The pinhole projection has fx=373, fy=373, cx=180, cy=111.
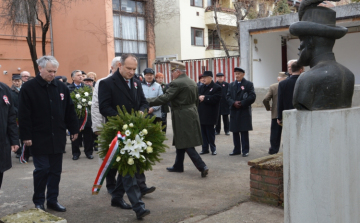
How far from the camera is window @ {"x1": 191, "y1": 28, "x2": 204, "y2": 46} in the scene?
28984 mm

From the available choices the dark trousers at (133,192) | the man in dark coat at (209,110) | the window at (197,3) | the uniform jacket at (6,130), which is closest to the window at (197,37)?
the window at (197,3)

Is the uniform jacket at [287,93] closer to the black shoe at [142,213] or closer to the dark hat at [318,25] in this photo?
the dark hat at [318,25]

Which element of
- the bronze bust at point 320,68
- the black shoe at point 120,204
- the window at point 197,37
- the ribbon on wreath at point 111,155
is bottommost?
the black shoe at point 120,204

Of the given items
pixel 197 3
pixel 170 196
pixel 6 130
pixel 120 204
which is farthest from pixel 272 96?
pixel 197 3

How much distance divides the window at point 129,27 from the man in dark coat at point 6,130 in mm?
20049

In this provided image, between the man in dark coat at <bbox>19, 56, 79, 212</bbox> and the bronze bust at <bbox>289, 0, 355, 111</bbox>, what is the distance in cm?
318

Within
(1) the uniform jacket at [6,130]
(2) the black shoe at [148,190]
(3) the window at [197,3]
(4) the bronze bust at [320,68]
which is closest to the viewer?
(4) the bronze bust at [320,68]

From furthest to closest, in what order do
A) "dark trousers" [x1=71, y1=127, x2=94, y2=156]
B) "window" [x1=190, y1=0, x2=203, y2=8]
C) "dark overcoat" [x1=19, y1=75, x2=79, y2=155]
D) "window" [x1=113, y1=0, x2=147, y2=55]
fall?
"window" [x1=190, y1=0, x2=203, y2=8]
"window" [x1=113, y1=0, x2=147, y2=55]
"dark trousers" [x1=71, y1=127, x2=94, y2=156]
"dark overcoat" [x1=19, y1=75, x2=79, y2=155]

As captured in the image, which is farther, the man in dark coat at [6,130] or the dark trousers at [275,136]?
the dark trousers at [275,136]

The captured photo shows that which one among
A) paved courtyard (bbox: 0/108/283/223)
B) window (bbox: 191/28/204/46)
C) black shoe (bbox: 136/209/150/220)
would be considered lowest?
paved courtyard (bbox: 0/108/283/223)

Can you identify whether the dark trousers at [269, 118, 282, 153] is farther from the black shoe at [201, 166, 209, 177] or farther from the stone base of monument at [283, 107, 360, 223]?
the stone base of monument at [283, 107, 360, 223]

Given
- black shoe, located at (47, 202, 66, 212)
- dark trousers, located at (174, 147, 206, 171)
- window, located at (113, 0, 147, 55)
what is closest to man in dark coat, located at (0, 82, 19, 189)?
black shoe, located at (47, 202, 66, 212)

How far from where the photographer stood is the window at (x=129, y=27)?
80.4ft

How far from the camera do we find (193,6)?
28719 millimetres
